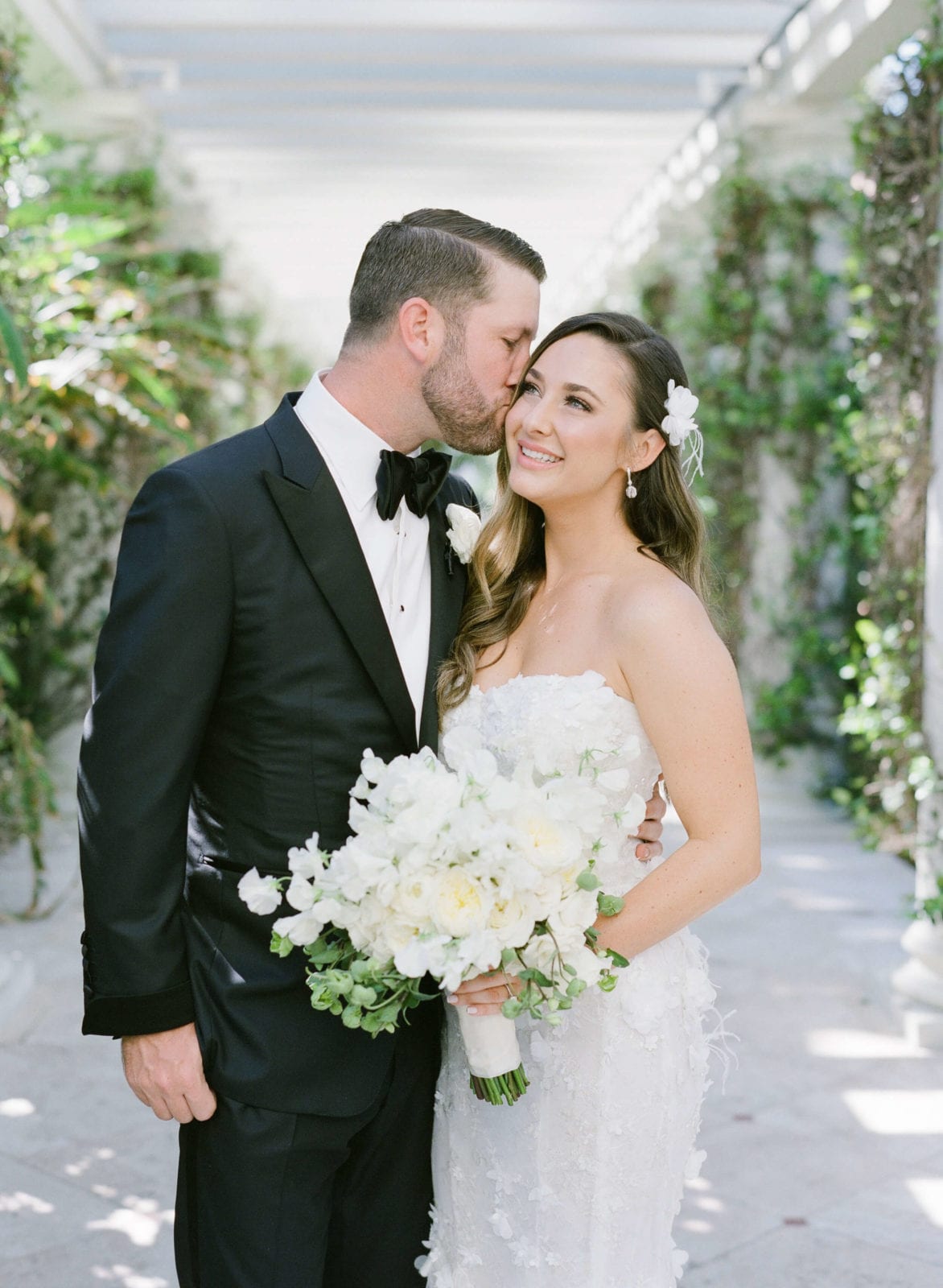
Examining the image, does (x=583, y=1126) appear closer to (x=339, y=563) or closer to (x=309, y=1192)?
(x=309, y=1192)

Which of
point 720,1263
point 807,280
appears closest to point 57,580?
point 807,280

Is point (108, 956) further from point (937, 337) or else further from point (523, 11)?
point (523, 11)

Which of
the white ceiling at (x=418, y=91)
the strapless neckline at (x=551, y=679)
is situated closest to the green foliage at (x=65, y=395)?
the white ceiling at (x=418, y=91)

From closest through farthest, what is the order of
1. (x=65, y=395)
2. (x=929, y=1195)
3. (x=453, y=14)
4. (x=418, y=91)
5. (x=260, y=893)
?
(x=260, y=893) → (x=929, y=1195) → (x=65, y=395) → (x=453, y=14) → (x=418, y=91)

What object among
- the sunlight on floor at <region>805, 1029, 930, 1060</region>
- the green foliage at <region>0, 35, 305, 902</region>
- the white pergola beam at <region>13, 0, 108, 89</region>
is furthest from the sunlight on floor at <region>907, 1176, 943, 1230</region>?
the white pergola beam at <region>13, 0, 108, 89</region>

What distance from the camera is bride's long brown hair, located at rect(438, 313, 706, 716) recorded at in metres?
2.38

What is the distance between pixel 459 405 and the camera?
2258 millimetres

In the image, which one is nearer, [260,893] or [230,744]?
[260,893]

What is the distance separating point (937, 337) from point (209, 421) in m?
5.60

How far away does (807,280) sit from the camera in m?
7.43

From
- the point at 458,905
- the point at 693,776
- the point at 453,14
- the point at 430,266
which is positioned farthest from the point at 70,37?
the point at 458,905

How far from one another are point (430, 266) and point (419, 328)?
0.35 ft

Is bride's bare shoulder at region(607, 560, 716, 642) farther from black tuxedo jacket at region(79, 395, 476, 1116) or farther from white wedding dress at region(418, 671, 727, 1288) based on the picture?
black tuxedo jacket at region(79, 395, 476, 1116)

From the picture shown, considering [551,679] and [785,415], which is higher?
[785,415]
